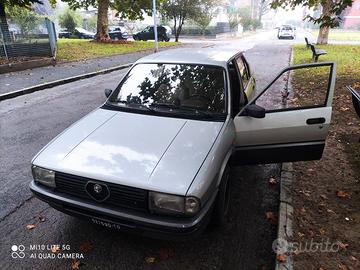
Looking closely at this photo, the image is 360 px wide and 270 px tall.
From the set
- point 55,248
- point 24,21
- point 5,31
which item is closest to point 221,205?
point 55,248

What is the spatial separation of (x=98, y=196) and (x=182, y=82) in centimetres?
179

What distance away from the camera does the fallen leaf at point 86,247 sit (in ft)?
10.0

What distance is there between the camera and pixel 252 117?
3.62 metres

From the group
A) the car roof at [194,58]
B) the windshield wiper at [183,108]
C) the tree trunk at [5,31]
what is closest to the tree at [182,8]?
the tree trunk at [5,31]

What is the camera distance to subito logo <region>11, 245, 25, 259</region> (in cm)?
302

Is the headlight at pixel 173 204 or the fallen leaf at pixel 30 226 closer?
the headlight at pixel 173 204

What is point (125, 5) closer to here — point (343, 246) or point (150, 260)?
point (150, 260)

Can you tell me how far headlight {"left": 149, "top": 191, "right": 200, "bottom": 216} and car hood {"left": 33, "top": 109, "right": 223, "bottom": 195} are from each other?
6 centimetres

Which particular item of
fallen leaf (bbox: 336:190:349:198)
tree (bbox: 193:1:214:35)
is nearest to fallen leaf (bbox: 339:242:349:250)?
fallen leaf (bbox: 336:190:349:198)

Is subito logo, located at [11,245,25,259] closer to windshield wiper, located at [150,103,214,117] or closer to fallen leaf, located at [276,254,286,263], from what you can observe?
windshield wiper, located at [150,103,214,117]

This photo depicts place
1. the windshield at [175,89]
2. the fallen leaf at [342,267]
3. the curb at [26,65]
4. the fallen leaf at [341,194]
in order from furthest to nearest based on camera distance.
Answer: the curb at [26,65]
the fallen leaf at [341,194]
the windshield at [175,89]
the fallen leaf at [342,267]

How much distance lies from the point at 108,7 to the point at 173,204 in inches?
990

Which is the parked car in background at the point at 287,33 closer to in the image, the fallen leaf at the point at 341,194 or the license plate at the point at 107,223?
the fallen leaf at the point at 341,194

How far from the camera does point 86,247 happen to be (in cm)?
308
